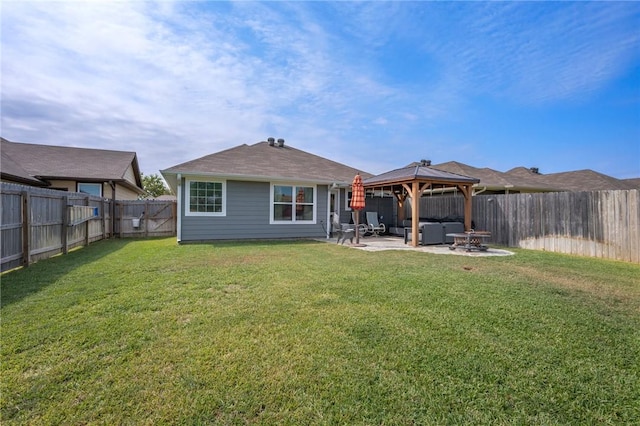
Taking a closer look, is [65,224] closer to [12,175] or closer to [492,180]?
[12,175]

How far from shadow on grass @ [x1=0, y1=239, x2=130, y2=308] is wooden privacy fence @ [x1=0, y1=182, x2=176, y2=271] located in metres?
0.29

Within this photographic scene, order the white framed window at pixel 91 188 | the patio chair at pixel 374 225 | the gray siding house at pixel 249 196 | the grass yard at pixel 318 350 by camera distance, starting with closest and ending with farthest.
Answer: the grass yard at pixel 318 350, the gray siding house at pixel 249 196, the patio chair at pixel 374 225, the white framed window at pixel 91 188

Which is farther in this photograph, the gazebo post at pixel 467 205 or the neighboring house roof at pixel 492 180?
the neighboring house roof at pixel 492 180

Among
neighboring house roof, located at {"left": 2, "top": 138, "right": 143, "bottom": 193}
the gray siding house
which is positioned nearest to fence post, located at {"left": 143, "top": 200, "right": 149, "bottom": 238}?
neighboring house roof, located at {"left": 2, "top": 138, "right": 143, "bottom": 193}

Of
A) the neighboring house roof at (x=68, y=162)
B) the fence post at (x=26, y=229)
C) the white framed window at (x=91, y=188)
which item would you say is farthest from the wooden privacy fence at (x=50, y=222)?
the neighboring house roof at (x=68, y=162)

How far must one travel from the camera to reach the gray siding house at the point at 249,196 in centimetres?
998

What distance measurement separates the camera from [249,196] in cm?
1071

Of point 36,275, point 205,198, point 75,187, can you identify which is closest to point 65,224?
point 36,275

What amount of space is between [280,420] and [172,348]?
1.38 metres

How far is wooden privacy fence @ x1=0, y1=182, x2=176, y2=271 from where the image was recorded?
5.67 meters

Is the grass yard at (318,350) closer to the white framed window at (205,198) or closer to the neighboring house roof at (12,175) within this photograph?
the white framed window at (205,198)

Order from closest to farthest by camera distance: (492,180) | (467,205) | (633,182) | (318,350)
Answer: (318,350)
(467,205)
(492,180)
(633,182)

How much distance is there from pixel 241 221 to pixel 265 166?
92.2 inches

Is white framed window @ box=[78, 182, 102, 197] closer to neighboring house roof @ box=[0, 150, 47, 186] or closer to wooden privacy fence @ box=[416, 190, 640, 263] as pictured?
neighboring house roof @ box=[0, 150, 47, 186]
